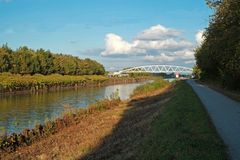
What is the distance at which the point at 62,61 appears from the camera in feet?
407

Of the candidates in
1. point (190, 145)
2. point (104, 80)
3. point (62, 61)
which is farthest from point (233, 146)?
point (104, 80)

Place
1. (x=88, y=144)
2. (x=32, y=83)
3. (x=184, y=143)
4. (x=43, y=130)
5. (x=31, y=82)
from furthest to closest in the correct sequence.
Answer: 1. (x=32, y=83)
2. (x=31, y=82)
3. (x=43, y=130)
4. (x=88, y=144)
5. (x=184, y=143)

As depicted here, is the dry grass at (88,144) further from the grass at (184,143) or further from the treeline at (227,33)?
the treeline at (227,33)

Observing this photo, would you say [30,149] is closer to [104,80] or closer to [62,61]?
[62,61]

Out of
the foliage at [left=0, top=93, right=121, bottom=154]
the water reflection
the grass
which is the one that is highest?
the grass

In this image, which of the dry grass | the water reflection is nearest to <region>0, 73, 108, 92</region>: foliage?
the water reflection

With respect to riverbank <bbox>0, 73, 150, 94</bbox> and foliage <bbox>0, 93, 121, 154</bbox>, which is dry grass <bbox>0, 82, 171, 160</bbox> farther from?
riverbank <bbox>0, 73, 150, 94</bbox>

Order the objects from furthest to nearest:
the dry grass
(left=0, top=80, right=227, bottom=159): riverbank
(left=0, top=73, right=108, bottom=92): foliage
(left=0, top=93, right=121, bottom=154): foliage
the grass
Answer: (left=0, top=73, right=108, bottom=92): foliage < (left=0, top=93, right=121, bottom=154): foliage < the dry grass < (left=0, top=80, right=227, bottom=159): riverbank < the grass

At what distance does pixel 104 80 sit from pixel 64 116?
410 ft

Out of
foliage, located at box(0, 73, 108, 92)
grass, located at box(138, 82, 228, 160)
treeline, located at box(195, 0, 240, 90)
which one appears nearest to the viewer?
grass, located at box(138, 82, 228, 160)

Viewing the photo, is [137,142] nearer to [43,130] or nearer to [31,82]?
[43,130]

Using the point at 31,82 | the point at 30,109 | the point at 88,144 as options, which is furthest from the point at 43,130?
the point at 31,82

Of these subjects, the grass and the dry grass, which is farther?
the dry grass

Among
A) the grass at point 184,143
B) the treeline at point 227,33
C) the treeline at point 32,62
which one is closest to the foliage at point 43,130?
the grass at point 184,143
